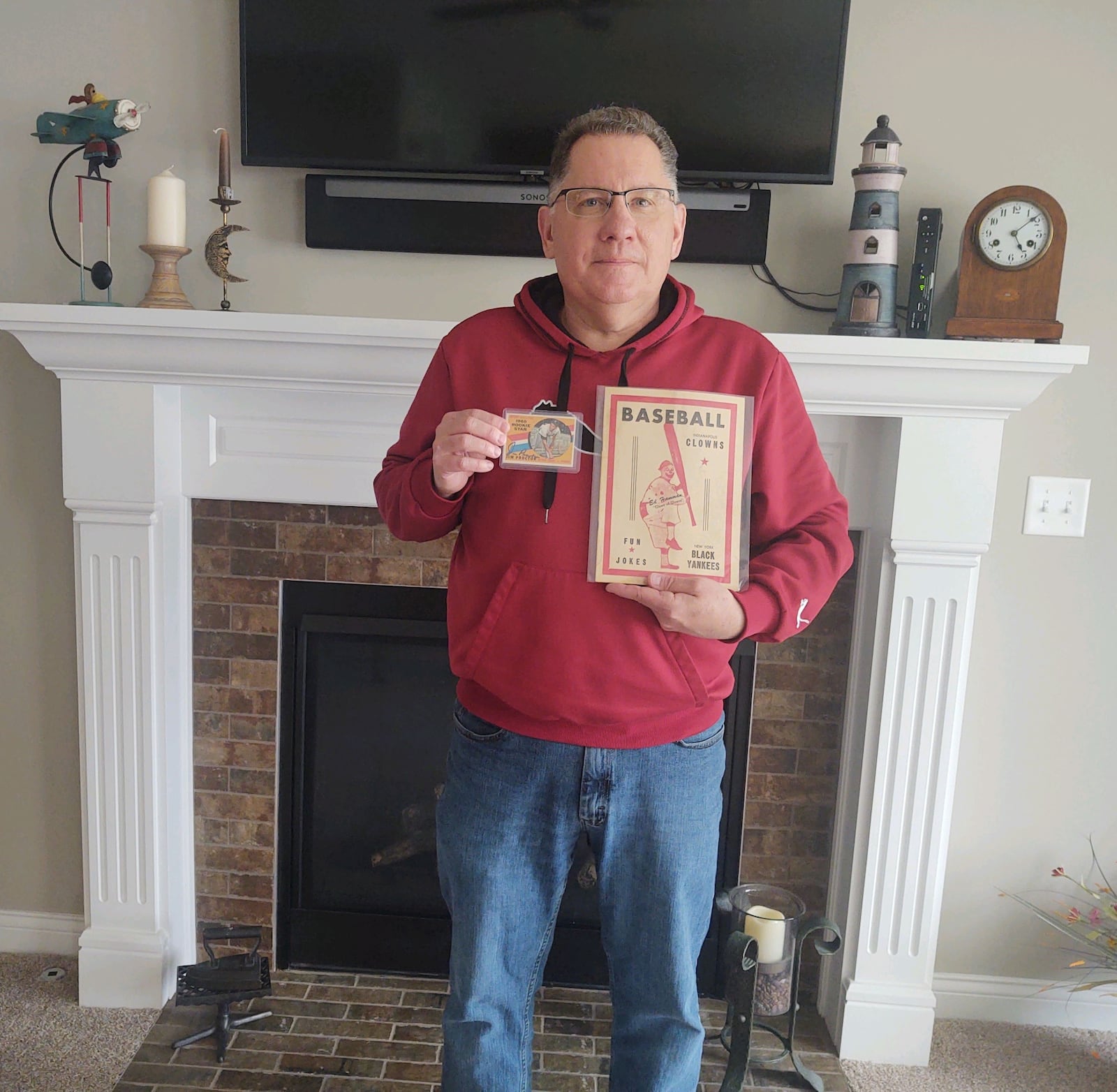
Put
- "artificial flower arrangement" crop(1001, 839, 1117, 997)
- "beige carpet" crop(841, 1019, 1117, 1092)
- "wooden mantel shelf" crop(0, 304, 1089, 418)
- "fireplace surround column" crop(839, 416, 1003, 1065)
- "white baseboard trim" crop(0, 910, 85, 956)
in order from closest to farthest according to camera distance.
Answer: "wooden mantel shelf" crop(0, 304, 1089, 418) → "fireplace surround column" crop(839, 416, 1003, 1065) → "beige carpet" crop(841, 1019, 1117, 1092) → "artificial flower arrangement" crop(1001, 839, 1117, 997) → "white baseboard trim" crop(0, 910, 85, 956)

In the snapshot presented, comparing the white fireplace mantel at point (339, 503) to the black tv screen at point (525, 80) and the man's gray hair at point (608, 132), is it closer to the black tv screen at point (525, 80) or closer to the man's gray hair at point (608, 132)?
the black tv screen at point (525, 80)

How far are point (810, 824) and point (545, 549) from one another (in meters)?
1.10

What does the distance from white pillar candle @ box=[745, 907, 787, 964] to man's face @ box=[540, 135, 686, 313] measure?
1141 mm

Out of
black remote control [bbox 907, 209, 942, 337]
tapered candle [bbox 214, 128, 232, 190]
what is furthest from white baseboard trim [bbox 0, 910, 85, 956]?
black remote control [bbox 907, 209, 942, 337]

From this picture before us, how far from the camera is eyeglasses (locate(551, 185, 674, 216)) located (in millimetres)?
1074

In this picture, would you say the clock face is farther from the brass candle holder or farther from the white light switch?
the brass candle holder

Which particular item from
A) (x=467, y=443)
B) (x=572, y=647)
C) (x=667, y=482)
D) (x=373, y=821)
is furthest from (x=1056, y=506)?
(x=373, y=821)

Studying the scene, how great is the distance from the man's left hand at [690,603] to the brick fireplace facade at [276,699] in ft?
2.58

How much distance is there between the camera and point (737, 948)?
161cm

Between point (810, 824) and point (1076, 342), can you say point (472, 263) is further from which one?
point (810, 824)

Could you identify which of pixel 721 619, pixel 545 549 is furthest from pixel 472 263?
pixel 721 619

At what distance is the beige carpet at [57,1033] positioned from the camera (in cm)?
166

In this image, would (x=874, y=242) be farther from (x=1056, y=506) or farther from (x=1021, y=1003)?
(x=1021, y=1003)

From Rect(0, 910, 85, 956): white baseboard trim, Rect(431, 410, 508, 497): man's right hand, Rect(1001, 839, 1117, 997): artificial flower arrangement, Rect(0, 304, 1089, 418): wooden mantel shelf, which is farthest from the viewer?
Rect(0, 910, 85, 956): white baseboard trim
